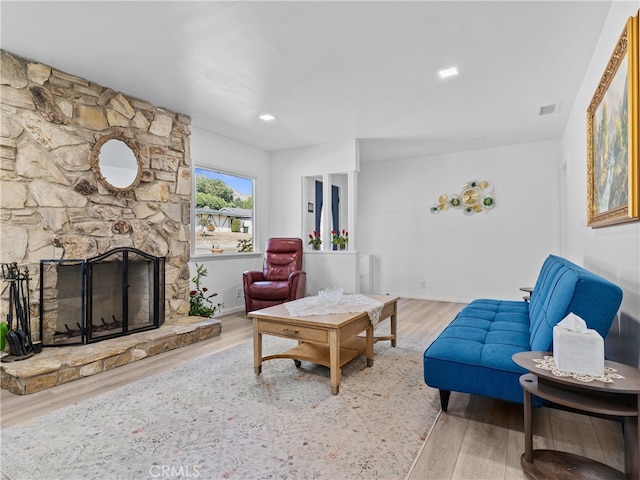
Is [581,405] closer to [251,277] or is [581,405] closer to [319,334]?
[319,334]

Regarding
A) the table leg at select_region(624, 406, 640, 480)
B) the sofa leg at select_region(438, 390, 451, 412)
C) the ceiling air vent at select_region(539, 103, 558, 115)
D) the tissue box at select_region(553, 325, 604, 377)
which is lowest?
the sofa leg at select_region(438, 390, 451, 412)

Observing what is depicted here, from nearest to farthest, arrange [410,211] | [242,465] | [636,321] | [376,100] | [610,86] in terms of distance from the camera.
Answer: [242,465] < [636,321] < [610,86] < [376,100] < [410,211]

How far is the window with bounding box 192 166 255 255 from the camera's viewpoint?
15.8ft

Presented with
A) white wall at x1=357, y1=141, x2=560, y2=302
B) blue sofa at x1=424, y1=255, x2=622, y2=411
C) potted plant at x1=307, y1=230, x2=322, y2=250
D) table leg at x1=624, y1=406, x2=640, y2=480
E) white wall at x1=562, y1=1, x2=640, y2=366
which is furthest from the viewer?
potted plant at x1=307, y1=230, x2=322, y2=250

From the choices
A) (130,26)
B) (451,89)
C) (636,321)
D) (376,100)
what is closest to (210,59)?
(130,26)

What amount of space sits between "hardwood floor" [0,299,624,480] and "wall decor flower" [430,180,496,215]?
4.01 m

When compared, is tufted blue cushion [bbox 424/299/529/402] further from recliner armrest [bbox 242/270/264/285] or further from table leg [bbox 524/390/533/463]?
recliner armrest [bbox 242/270/264/285]

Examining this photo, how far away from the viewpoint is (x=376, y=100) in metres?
3.79

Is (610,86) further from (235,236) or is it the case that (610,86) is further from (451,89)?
(235,236)

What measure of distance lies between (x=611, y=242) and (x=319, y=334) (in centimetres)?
199

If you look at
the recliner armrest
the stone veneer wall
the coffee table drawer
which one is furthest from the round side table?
the stone veneer wall

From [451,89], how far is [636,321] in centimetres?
255

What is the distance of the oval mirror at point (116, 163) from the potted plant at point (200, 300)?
138 centimetres

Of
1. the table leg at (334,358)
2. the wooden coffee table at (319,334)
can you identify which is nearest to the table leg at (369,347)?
the wooden coffee table at (319,334)
